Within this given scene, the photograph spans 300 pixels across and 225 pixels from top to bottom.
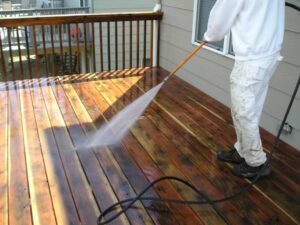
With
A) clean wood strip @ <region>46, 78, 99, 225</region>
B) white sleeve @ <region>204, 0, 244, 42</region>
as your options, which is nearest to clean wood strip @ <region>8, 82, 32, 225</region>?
clean wood strip @ <region>46, 78, 99, 225</region>

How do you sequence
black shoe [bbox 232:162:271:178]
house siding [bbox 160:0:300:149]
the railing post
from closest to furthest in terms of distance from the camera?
black shoe [bbox 232:162:271:178] < house siding [bbox 160:0:300:149] < the railing post

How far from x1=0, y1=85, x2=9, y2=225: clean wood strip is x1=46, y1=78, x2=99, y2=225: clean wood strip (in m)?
0.42

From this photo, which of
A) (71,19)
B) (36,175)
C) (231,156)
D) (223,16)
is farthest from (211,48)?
(36,175)

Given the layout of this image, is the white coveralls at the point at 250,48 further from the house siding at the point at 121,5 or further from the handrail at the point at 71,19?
the house siding at the point at 121,5

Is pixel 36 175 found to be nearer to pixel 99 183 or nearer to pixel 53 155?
pixel 53 155

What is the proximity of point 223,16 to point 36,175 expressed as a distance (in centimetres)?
172

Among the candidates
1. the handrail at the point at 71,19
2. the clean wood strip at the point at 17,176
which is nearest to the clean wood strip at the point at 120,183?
the clean wood strip at the point at 17,176

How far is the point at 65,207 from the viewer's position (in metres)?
2.21

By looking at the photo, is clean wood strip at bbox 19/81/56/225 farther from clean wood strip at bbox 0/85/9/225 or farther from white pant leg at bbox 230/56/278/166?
white pant leg at bbox 230/56/278/166

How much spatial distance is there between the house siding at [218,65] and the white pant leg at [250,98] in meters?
0.65

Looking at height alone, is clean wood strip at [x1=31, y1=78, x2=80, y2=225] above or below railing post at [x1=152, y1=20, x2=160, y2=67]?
below

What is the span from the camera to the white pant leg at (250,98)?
229cm

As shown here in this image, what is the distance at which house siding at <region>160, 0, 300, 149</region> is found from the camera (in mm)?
2893

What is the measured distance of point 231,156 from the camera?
110 inches
